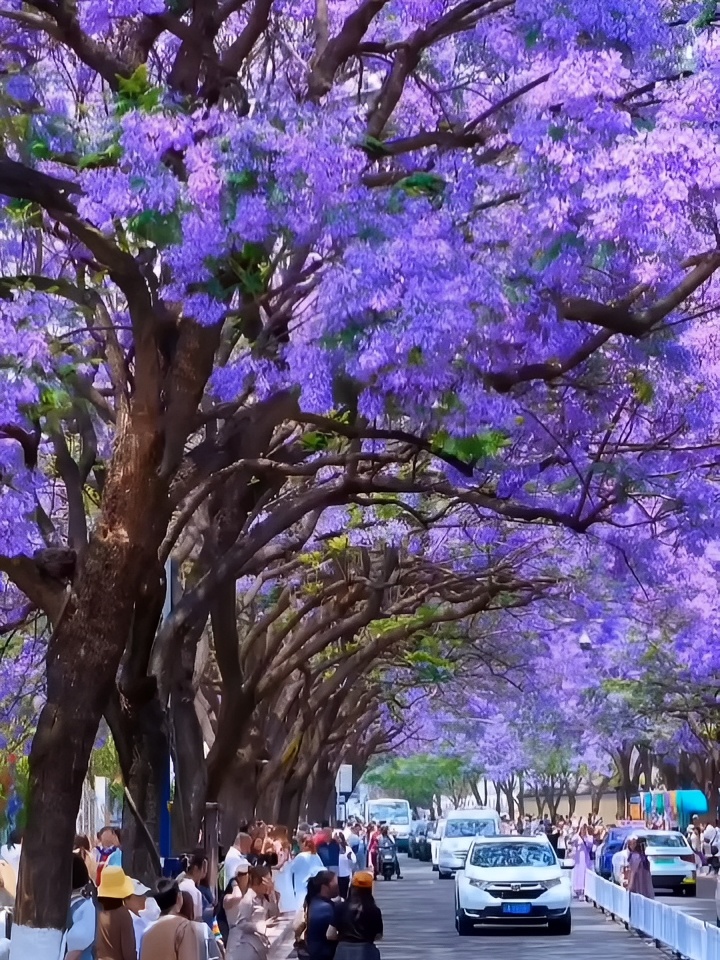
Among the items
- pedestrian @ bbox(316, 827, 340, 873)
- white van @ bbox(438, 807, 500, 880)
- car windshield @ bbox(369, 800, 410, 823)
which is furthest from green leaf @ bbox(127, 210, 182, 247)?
car windshield @ bbox(369, 800, 410, 823)

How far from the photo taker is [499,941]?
25.5m

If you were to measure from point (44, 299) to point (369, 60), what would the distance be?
3890 millimetres

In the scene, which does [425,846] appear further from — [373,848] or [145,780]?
[145,780]

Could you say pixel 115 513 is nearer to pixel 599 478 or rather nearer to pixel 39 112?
pixel 39 112

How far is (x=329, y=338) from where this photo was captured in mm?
14289

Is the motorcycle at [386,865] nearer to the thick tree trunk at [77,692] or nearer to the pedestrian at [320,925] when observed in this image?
the pedestrian at [320,925]

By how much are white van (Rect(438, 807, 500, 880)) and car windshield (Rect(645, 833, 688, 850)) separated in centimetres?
646

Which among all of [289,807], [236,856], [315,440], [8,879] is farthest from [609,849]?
[315,440]

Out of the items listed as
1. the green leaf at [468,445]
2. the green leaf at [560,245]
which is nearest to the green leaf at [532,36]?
the green leaf at [560,245]

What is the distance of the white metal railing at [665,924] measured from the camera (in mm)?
18859

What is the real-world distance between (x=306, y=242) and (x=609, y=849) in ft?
109

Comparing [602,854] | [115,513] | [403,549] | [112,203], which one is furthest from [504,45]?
[602,854]

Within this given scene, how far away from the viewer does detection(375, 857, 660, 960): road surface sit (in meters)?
22.5

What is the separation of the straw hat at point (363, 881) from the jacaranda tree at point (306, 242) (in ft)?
6.58
